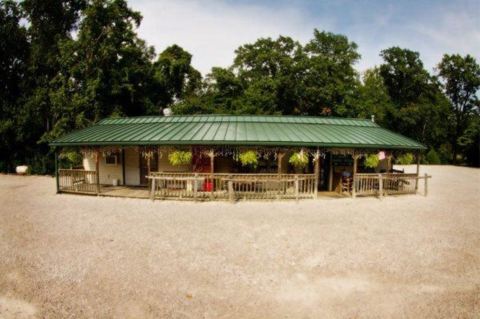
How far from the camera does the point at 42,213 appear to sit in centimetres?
1066

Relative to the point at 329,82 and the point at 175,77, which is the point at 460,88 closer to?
the point at 329,82

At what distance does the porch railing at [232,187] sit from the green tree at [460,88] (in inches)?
1583

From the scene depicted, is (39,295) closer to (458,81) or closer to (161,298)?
(161,298)

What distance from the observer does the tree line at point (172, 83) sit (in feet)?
74.5

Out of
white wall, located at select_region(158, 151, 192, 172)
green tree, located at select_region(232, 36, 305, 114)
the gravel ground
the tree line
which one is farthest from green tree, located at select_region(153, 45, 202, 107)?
the gravel ground

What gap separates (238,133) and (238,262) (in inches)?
340

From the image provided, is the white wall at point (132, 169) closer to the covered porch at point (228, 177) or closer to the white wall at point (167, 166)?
the covered porch at point (228, 177)

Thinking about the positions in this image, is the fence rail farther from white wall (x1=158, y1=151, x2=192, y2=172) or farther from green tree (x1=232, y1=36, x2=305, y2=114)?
green tree (x1=232, y1=36, x2=305, y2=114)

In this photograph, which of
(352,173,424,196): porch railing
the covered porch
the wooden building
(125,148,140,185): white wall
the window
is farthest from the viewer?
the window

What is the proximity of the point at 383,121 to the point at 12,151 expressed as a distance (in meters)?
43.8

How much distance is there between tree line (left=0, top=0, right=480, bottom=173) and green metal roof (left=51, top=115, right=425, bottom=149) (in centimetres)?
800

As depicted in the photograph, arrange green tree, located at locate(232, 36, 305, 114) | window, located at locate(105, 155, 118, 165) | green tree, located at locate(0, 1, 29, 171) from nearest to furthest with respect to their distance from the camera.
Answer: window, located at locate(105, 155, 118, 165) < green tree, located at locate(0, 1, 29, 171) < green tree, located at locate(232, 36, 305, 114)

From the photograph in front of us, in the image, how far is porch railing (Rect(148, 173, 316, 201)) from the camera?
41.8 ft

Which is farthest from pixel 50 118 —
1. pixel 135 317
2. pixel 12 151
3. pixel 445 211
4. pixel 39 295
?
pixel 445 211
